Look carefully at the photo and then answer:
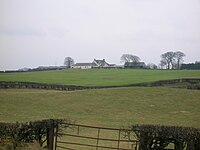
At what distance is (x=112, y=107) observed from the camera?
3738 centimetres

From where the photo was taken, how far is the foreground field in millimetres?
30422

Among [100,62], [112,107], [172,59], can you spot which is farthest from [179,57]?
[112,107]

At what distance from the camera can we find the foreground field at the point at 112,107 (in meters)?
30.4

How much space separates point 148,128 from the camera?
11453mm

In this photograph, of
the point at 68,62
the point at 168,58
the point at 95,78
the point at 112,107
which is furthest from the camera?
the point at 68,62

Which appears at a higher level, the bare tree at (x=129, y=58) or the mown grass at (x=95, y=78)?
the bare tree at (x=129, y=58)

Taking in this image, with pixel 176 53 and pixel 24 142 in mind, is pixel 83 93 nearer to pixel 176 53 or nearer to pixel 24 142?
pixel 24 142

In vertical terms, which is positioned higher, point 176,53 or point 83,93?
point 176,53

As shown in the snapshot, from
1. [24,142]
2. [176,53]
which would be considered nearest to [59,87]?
[24,142]

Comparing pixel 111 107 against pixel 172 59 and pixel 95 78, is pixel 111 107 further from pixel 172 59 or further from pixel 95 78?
pixel 172 59

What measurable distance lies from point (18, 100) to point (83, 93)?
1025 cm

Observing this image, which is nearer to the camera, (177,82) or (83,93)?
(83,93)

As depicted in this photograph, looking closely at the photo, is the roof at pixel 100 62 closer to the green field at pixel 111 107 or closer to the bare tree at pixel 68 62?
the bare tree at pixel 68 62

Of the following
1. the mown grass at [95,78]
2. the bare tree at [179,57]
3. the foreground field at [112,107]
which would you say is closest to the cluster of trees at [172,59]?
the bare tree at [179,57]
